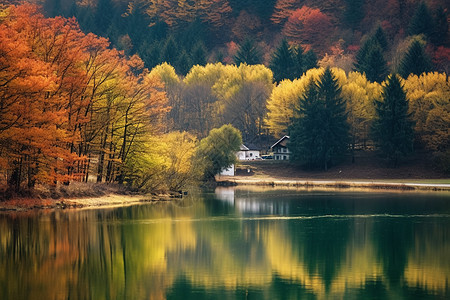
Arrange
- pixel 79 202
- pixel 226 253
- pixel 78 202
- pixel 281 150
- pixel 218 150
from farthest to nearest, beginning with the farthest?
pixel 281 150, pixel 218 150, pixel 79 202, pixel 78 202, pixel 226 253

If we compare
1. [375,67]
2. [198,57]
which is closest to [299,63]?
[375,67]

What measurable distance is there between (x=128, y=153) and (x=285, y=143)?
179 ft

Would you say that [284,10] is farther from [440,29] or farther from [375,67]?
[375,67]

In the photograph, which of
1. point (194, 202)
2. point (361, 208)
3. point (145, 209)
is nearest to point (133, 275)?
point (145, 209)

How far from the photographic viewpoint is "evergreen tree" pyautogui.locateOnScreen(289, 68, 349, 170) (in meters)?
105

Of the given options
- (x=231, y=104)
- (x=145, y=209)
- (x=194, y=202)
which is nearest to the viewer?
(x=145, y=209)

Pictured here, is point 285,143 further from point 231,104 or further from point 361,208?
point 361,208

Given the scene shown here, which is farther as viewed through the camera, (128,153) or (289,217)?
(128,153)

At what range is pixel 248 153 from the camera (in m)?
122

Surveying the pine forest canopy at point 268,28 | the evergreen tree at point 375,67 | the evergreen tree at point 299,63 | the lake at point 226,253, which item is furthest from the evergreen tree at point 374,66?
the lake at point 226,253

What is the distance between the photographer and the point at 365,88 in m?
115

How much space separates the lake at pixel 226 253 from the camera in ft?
81.1

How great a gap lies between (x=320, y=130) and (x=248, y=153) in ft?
62.1

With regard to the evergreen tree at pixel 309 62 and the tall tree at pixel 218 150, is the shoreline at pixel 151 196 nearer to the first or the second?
the tall tree at pixel 218 150
